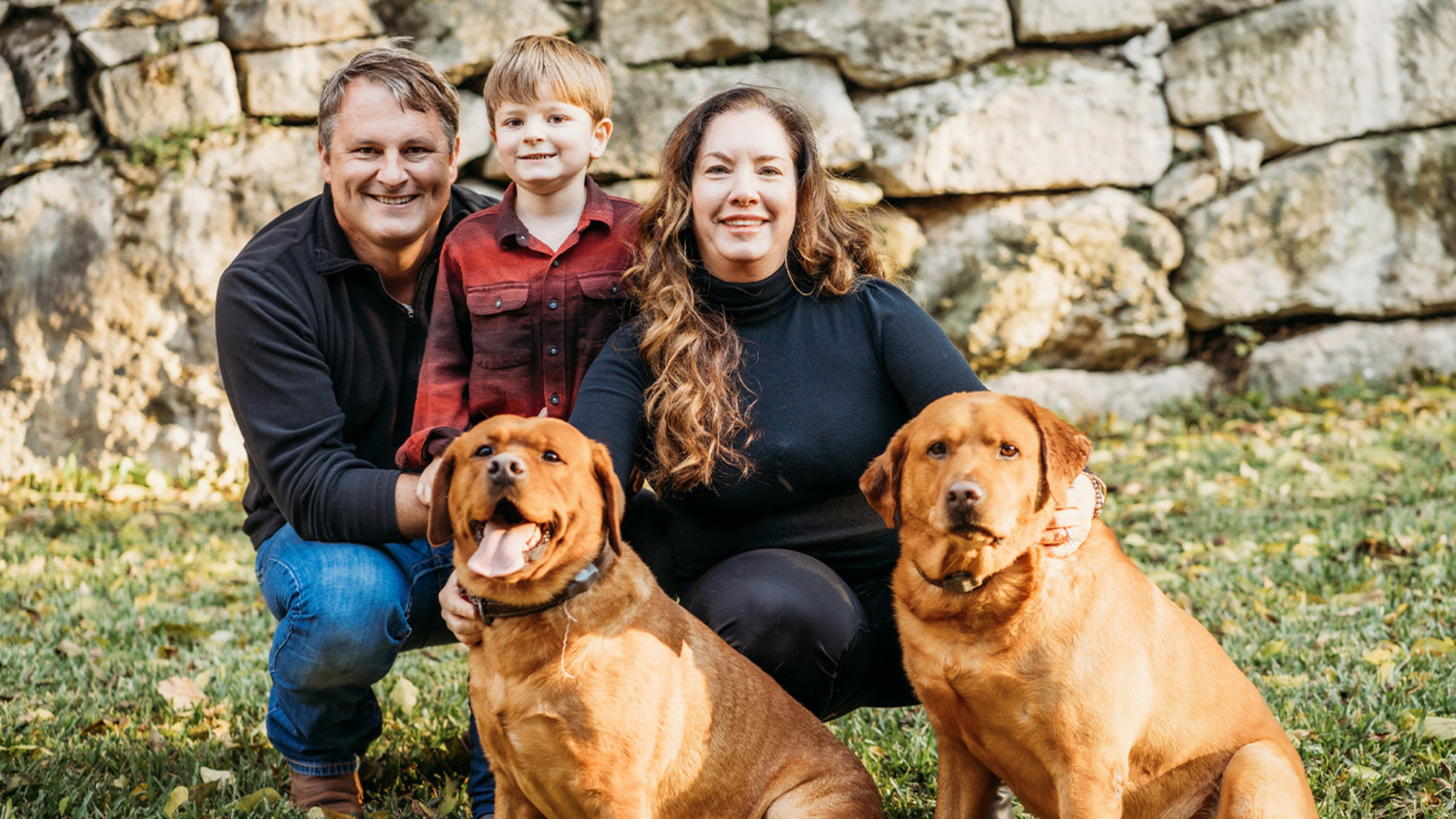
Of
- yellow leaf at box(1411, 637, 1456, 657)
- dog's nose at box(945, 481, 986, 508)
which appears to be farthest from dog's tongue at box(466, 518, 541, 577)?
yellow leaf at box(1411, 637, 1456, 657)

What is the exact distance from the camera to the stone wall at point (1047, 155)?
302 inches

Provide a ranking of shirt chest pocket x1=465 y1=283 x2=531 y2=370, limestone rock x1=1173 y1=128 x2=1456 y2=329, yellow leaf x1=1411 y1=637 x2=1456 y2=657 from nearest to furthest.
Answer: shirt chest pocket x1=465 y1=283 x2=531 y2=370 → yellow leaf x1=1411 y1=637 x2=1456 y2=657 → limestone rock x1=1173 y1=128 x2=1456 y2=329

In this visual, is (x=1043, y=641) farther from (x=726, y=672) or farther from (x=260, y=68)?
(x=260, y=68)

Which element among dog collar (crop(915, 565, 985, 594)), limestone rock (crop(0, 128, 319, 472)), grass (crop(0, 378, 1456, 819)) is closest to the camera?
dog collar (crop(915, 565, 985, 594))

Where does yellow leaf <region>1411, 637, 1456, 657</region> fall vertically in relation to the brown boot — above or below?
below

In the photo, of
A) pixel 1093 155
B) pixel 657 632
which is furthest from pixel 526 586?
pixel 1093 155

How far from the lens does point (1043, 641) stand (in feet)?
8.32

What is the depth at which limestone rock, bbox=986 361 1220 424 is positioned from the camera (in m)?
8.58

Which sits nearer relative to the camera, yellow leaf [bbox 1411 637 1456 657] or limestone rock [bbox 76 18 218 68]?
yellow leaf [bbox 1411 637 1456 657]

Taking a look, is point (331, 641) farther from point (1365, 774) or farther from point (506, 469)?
point (1365, 774)

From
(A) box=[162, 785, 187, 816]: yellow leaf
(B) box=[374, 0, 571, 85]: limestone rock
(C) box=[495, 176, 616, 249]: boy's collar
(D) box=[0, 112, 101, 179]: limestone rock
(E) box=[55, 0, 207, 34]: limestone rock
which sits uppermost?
(E) box=[55, 0, 207, 34]: limestone rock

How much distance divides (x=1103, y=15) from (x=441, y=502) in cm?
753

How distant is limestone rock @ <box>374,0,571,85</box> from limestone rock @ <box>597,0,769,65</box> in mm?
451

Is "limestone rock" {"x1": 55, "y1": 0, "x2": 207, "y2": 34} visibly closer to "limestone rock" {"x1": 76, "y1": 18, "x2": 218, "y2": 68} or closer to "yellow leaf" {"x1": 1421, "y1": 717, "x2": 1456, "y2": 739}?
Result: "limestone rock" {"x1": 76, "y1": 18, "x2": 218, "y2": 68}
